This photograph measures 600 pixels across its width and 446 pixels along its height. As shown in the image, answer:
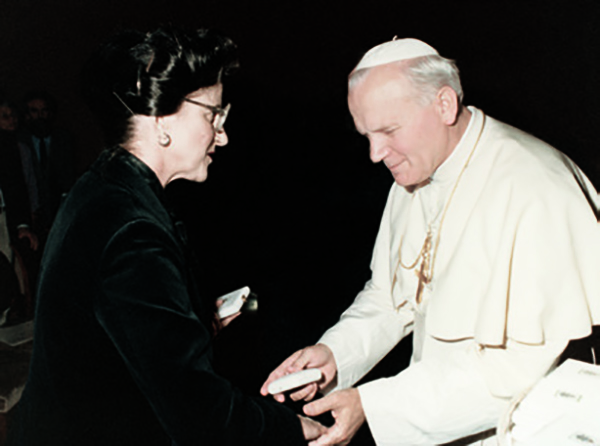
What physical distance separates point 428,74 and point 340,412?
101 cm

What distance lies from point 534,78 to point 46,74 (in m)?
4.49

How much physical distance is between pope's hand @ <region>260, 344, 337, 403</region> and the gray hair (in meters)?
0.87

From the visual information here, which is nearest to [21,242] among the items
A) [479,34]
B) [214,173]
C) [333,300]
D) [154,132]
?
[214,173]

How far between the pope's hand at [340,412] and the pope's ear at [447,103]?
0.85m

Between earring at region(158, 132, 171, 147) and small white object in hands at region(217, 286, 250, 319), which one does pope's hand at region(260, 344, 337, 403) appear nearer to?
small white object in hands at region(217, 286, 250, 319)

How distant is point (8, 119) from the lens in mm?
4367

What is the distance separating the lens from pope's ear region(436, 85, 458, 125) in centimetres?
149

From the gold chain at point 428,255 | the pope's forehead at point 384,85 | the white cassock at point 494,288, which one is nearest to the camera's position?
the white cassock at point 494,288

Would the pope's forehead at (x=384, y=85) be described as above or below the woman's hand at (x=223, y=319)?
above

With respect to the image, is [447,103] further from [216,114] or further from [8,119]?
[8,119]

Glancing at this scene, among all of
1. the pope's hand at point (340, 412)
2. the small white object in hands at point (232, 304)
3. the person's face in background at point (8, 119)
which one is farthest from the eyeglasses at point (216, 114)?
the person's face in background at point (8, 119)

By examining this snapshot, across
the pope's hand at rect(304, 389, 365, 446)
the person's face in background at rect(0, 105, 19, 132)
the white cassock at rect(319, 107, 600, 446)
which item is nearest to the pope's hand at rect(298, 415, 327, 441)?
the pope's hand at rect(304, 389, 365, 446)

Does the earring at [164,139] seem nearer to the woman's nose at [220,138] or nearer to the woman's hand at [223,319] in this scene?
the woman's nose at [220,138]

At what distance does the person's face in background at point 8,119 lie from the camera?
434cm
